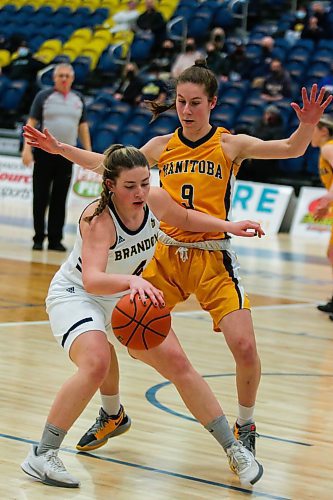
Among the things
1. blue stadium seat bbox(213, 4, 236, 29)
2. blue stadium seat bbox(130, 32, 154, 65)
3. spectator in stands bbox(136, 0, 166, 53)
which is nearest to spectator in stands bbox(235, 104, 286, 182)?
blue stadium seat bbox(213, 4, 236, 29)

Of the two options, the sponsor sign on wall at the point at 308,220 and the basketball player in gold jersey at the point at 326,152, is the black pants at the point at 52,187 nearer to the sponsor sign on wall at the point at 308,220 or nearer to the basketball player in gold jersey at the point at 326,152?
the basketball player in gold jersey at the point at 326,152

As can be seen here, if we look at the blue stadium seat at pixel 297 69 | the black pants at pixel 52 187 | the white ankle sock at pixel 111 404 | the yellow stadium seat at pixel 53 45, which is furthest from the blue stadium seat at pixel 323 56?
the white ankle sock at pixel 111 404

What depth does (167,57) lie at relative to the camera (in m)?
20.6

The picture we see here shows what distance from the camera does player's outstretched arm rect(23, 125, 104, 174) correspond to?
5027 mm

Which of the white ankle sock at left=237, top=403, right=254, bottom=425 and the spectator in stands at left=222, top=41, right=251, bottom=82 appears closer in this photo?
the white ankle sock at left=237, top=403, right=254, bottom=425

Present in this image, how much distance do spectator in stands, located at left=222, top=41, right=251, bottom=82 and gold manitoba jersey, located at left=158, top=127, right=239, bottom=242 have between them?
13487 mm

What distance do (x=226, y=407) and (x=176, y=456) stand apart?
3.70 ft

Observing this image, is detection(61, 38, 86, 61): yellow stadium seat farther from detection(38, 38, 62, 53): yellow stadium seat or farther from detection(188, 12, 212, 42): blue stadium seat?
detection(188, 12, 212, 42): blue stadium seat

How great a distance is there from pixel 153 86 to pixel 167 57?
5.77 feet

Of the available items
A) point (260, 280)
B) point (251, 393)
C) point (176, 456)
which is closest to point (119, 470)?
point (176, 456)

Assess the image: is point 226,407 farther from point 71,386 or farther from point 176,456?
point 71,386

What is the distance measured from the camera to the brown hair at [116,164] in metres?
4.32

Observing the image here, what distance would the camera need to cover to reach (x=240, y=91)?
18109mm

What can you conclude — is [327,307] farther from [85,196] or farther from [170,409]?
[85,196]
